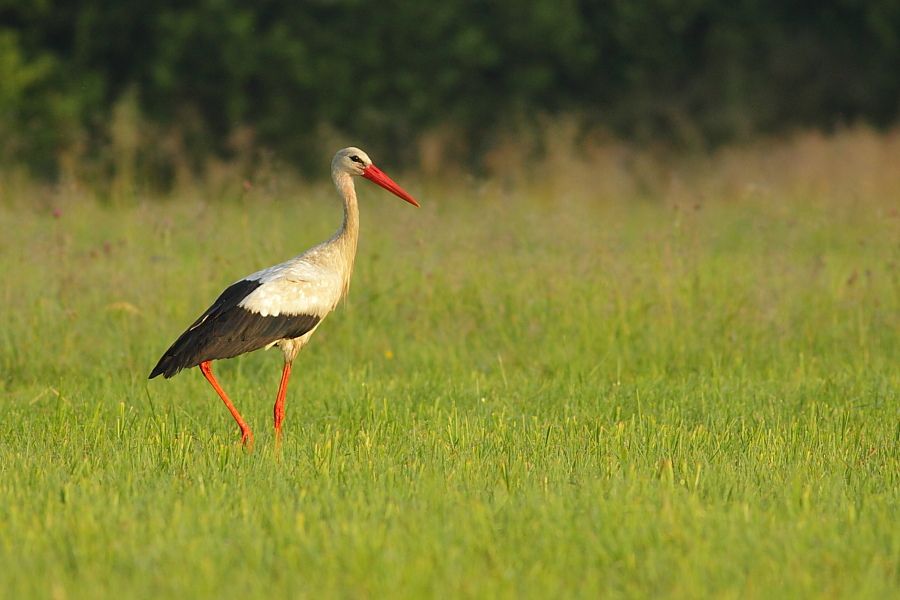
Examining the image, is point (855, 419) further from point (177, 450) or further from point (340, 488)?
point (177, 450)

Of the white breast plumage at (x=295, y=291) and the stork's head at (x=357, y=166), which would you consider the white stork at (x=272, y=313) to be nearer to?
the white breast plumage at (x=295, y=291)

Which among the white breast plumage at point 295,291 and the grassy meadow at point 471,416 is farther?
the white breast plumage at point 295,291

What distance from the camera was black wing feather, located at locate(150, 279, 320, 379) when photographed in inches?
239

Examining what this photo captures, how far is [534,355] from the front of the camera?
8.02m

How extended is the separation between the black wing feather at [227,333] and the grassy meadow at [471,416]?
0.33 m

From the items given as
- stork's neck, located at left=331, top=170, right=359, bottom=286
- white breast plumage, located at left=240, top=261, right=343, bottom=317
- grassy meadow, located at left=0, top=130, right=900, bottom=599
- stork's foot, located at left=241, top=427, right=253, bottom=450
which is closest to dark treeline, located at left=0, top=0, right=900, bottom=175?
grassy meadow, located at left=0, top=130, right=900, bottom=599

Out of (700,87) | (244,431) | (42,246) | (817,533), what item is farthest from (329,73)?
(817,533)

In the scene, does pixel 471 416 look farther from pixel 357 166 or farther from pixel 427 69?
pixel 427 69

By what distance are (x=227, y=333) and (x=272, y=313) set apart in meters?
0.26

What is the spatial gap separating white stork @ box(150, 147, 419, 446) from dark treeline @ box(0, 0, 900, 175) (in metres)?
13.1

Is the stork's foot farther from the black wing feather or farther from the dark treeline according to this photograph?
the dark treeline

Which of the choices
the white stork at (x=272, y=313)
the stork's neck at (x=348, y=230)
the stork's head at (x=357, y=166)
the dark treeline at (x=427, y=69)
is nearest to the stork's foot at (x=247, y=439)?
the white stork at (x=272, y=313)

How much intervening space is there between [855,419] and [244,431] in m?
2.85

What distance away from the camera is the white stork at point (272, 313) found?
6.10 meters
